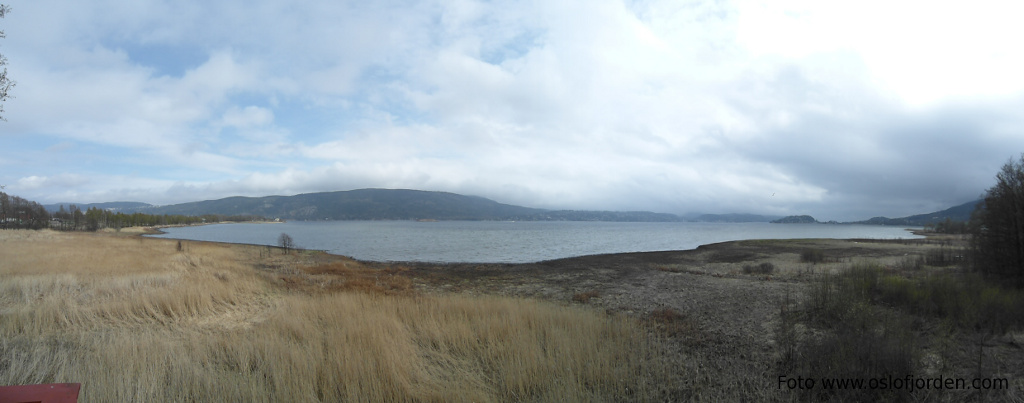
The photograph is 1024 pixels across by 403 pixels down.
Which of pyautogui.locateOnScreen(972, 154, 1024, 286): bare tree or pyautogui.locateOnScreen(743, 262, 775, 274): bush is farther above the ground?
pyautogui.locateOnScreen(972, 154, 1024, 286): bare tree

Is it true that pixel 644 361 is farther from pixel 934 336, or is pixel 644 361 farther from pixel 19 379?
pixel 19 379

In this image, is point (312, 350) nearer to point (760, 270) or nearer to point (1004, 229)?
point (1004, 229)

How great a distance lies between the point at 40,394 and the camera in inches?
84.9

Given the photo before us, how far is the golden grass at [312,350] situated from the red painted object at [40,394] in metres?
2.12

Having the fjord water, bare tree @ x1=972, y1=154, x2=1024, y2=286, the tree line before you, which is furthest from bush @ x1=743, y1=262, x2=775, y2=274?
the tree line

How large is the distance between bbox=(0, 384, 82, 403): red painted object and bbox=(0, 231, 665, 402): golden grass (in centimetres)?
212

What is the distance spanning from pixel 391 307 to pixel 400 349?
3438 mm

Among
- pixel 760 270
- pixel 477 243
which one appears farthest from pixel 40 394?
pixel 477 243

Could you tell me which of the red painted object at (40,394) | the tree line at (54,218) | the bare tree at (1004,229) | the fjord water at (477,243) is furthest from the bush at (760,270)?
the tree line at (54,218)

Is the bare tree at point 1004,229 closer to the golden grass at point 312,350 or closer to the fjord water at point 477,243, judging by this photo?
→ the golden grass at point 312,350

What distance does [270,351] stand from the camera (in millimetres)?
5520

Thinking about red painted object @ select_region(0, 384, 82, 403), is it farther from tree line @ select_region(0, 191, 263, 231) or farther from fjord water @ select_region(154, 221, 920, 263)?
tree line @ select_region(0, 191, 263, 231)

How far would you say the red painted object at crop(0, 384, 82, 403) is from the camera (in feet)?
6.92

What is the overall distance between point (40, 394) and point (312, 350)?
364 cm
